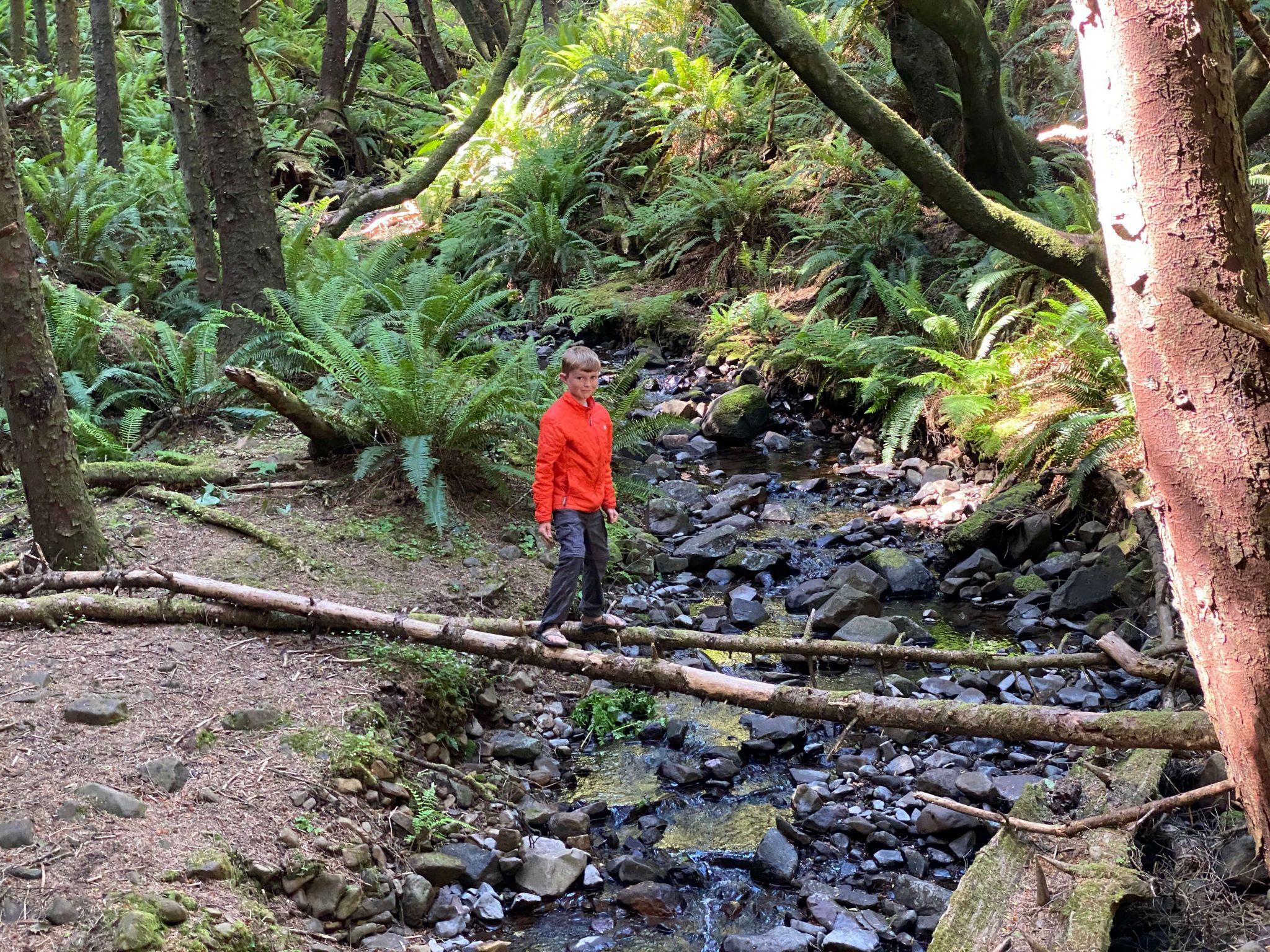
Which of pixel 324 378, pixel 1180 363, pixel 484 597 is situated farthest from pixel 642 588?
pixel 1180 363

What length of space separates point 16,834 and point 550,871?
1780 millimetres

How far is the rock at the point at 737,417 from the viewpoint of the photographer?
941 centimetres

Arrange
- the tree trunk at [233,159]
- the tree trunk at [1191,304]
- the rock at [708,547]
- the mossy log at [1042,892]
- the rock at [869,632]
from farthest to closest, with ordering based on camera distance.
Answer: the tree trunk at [233,159]
the rock at [708,547]
the rock at [869,632]
the mossy log at [1042,892]
the tree trunk at [1191,304]

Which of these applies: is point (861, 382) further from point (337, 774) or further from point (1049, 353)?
point (337, 774)

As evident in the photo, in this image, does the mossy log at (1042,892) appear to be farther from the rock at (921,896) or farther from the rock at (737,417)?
the rock at (737,417)

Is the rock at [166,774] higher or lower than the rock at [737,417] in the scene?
lower

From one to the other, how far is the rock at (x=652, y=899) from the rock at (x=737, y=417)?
6042 mm

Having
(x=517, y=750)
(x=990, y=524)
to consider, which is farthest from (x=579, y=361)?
(x=990, y=524)

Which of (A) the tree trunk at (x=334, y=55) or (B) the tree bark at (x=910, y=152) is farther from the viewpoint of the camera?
(A) the tree trunk at (x=334, y=55)

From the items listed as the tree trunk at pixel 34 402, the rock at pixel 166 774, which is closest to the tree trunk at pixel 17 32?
the tree trunk at pixel 34 402

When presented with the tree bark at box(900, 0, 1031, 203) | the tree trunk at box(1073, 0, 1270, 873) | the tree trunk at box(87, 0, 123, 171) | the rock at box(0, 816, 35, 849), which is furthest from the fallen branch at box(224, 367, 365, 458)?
the tree trunk at box(87, 0, 123, 171)

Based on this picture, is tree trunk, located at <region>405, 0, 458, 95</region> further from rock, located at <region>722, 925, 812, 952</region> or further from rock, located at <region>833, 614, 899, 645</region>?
rock, located at <region>722, 925, 812, 952</region>

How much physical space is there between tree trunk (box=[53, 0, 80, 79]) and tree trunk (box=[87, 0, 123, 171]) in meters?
3.34

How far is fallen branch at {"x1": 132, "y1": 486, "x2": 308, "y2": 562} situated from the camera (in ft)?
17.6
